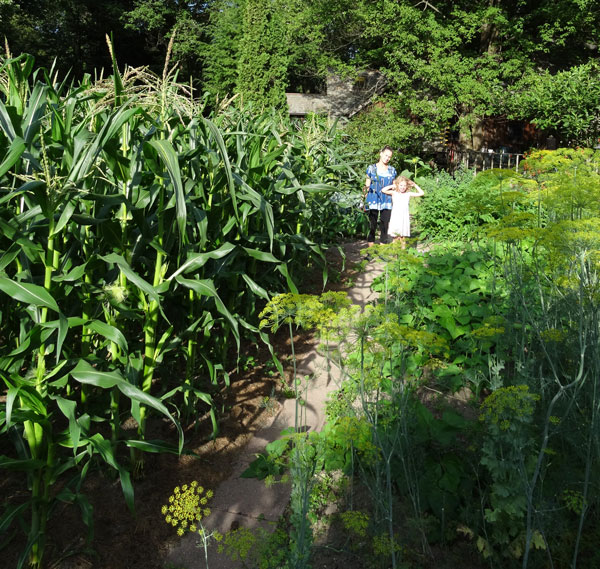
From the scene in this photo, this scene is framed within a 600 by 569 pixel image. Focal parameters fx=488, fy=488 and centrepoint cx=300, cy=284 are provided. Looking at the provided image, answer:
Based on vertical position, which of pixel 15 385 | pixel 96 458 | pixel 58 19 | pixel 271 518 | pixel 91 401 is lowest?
pixel 271 518

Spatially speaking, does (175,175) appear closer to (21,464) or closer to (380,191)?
(21,464)

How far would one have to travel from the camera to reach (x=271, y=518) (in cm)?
254

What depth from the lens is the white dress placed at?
22.3ft

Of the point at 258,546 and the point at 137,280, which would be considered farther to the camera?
the point at 137,280

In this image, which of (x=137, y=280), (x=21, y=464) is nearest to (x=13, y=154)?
(x=137, y=280)

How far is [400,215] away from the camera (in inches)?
272

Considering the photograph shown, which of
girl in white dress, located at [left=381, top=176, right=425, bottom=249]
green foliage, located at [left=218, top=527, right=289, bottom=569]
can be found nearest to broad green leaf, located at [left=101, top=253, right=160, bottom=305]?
green foliage, located at [left=218, top=527, right=289, bottom=569]

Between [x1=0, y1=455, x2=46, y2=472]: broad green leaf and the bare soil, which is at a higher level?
[x1=0, y1=455, x2=46, y2=472]: broad green leaf

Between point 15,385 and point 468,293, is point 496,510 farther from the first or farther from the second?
point 468,293

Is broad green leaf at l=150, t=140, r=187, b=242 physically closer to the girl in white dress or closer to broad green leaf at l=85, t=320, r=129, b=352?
broad green leaf at l=85, t=320, r=129, b=352

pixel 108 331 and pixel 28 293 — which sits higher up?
pixel 28 293

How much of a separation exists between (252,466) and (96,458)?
0.86 metres

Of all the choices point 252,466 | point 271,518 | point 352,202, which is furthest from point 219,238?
point 352,202

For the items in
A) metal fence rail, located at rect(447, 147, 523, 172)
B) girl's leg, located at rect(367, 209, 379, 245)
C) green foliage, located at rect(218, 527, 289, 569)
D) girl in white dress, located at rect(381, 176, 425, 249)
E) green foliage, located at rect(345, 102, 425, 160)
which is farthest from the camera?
metal fence rail, located at rect(447, 147, 523, 172)
